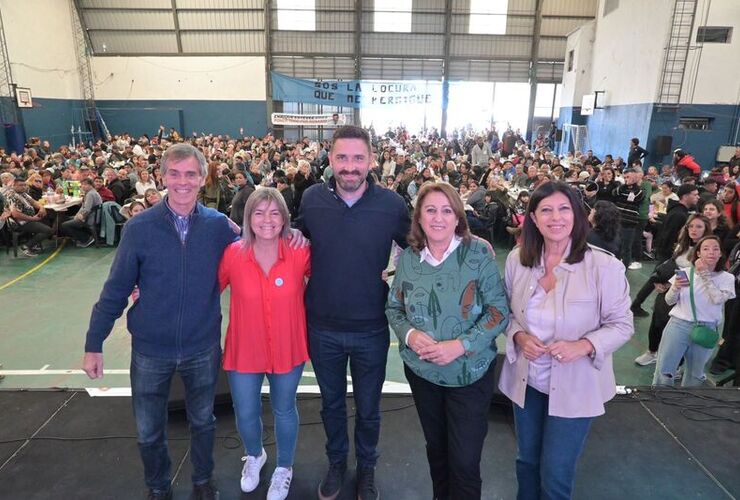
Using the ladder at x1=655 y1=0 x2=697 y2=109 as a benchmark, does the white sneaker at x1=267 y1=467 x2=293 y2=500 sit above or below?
below

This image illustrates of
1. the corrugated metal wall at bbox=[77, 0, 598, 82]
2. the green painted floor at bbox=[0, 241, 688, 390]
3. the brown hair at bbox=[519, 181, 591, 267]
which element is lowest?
the green painted floor at bbox=[0, 241, 688, 390]

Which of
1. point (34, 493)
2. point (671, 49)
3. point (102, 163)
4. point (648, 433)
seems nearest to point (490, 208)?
point (648, 433)

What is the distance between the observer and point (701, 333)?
11.1ft

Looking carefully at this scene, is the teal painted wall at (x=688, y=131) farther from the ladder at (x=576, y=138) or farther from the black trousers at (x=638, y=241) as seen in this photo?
the black trousers at (x=638, y=241)

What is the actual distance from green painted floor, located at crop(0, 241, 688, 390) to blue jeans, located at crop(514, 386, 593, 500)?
212 centimetres

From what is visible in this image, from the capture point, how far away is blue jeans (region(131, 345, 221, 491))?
7.21ft

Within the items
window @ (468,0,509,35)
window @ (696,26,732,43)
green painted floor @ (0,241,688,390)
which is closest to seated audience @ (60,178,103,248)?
green painted floor @ (0,241,688,390)

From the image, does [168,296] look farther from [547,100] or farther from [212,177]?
[547,100]

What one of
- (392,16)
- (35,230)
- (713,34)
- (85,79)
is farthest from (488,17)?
(35,230)

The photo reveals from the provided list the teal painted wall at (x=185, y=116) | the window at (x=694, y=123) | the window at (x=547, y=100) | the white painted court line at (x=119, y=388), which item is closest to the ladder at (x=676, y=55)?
the window at (x=694, y=123)

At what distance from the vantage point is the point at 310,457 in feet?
9.30

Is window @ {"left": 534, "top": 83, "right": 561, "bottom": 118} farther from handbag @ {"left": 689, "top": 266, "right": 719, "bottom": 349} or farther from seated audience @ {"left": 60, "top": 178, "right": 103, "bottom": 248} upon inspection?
handbag @ {"left": 689, "top": 266, "right": 719, "bottom": 349}

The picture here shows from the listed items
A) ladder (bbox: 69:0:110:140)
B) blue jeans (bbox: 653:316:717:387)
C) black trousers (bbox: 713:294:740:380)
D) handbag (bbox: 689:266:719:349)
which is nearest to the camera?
handbag (bbox: 689:266:719:349)

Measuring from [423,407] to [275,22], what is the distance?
843 inches
